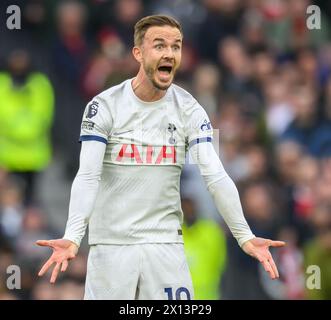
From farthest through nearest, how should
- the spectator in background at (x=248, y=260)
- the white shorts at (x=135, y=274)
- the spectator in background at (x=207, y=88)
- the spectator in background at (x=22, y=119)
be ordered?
the spectator in background at (x=207, y=88)
the spectator in background at (x=22, y=119)
the spectator in background at (x=248, y=260)
the white shorts at (x=135, y=274)

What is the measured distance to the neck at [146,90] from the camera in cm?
775

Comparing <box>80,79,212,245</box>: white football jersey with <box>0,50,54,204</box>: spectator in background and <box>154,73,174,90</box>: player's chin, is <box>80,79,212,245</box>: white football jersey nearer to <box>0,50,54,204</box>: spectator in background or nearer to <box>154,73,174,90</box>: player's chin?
<box>154,73,174,90</box>: player's chin

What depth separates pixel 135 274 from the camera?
301 inches

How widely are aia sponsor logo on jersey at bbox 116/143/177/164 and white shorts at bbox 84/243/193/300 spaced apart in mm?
499

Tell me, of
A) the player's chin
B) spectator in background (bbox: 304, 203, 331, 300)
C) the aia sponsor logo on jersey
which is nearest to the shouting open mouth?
the player's chin

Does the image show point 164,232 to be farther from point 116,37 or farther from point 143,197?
point 116,37

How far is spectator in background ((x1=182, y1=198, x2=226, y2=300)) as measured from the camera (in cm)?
1158

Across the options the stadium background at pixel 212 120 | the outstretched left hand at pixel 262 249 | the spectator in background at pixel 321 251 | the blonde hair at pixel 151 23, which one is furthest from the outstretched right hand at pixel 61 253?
the spectator in background at pixel 321 251

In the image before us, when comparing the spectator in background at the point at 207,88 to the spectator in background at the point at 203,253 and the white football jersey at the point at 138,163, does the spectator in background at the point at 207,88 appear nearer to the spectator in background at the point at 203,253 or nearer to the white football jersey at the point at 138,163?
the spectator in background at the point at 203,253

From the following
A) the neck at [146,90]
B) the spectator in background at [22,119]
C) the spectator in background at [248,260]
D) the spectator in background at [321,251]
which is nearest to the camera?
the neck at [146,90]

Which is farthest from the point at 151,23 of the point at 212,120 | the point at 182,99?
the point at 212,120

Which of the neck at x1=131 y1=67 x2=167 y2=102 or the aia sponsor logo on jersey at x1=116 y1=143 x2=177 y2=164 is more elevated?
the neck at x1=131 y1=67 x2=167 y2=102

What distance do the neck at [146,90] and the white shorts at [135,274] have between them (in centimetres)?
88
